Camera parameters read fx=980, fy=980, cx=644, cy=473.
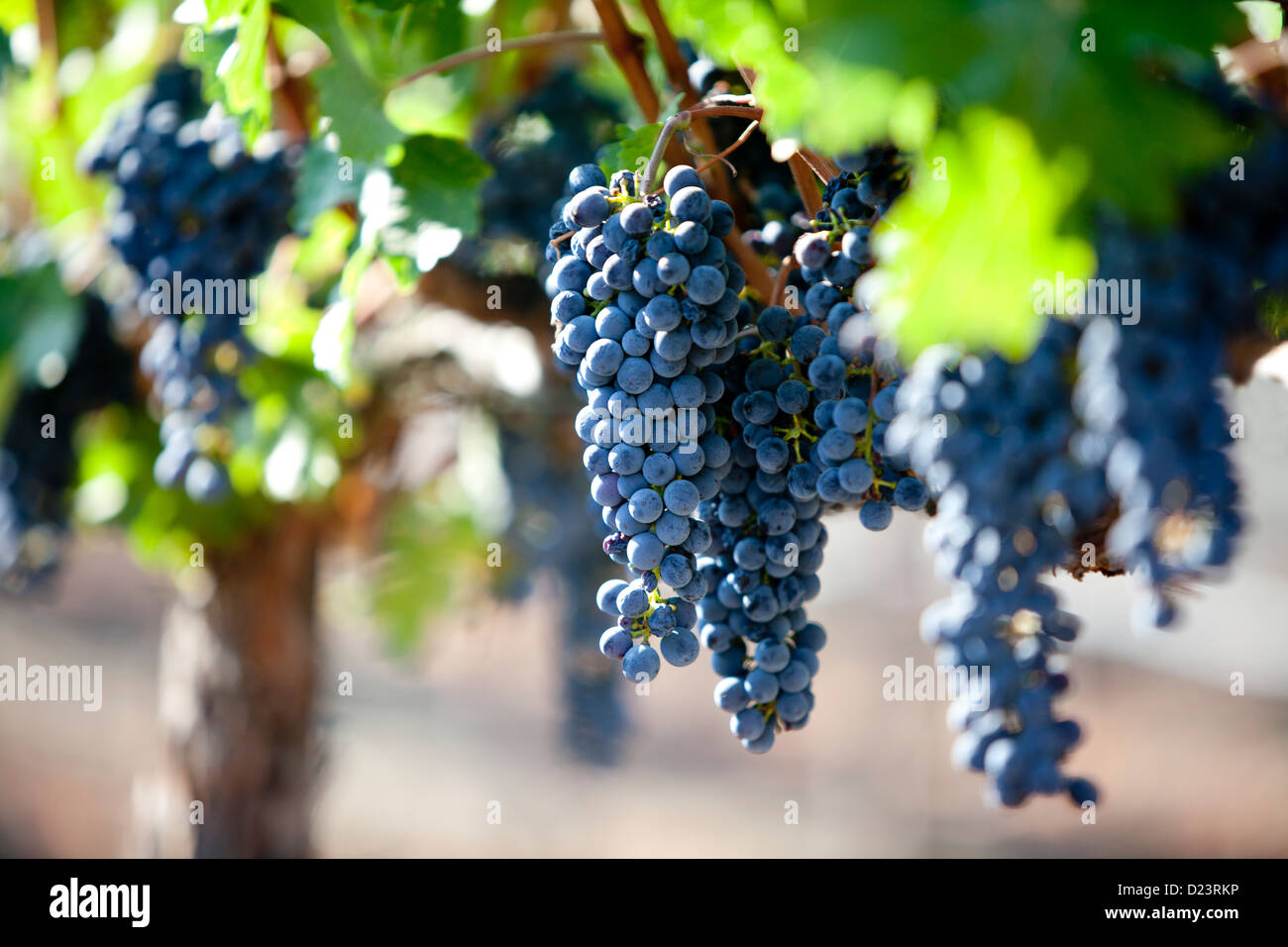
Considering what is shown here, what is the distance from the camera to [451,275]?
133 cm

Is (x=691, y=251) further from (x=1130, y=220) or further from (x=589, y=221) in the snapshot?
(x=1130, y=220)

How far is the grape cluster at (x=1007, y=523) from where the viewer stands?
0.49 metres

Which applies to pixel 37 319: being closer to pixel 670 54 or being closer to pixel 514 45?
pixel 514 45

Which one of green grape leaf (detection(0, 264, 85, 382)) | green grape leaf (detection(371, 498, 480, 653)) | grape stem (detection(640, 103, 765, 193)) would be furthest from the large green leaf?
green grape leaf (detection(371, 498, 480, 653))

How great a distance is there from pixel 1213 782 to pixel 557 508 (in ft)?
10.2

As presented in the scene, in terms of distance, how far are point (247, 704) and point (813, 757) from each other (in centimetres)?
259

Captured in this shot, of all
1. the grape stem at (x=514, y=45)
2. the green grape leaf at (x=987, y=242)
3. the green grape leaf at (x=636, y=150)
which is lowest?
the green grape leaf at (x=987, y=242)

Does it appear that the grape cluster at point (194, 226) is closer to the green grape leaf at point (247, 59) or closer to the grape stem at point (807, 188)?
the green grape leaf at point (247, 59)

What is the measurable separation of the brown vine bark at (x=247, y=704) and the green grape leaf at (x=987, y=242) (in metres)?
1.39

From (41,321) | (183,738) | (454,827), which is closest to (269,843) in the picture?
(183,738)

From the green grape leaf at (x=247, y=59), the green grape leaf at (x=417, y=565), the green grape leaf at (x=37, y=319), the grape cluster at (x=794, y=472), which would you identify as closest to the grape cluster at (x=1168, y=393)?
the grape cluster at (x=794, y=472)

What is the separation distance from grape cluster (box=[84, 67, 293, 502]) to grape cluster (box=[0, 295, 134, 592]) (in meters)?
0.31

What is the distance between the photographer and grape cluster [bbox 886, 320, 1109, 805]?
1.60 ft

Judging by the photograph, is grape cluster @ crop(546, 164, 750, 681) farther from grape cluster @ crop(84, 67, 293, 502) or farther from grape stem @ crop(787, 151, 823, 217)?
Answer: grape cluster @ crop(84, 67, 293, 502)
